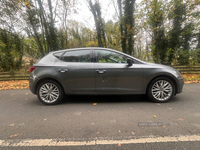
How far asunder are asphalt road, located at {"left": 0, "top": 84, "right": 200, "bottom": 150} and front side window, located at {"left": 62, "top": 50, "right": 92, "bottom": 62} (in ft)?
4.44

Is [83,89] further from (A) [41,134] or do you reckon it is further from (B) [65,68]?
(A) [41,134]

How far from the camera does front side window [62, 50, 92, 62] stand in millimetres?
3711

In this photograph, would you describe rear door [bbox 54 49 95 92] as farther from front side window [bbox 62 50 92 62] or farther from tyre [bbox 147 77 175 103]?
tyre [bbox 147 77 175 103]

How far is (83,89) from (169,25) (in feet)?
31.5

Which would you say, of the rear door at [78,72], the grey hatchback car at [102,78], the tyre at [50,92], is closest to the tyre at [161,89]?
the grey hatchback car at [102,78]

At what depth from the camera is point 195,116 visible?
2742 mm

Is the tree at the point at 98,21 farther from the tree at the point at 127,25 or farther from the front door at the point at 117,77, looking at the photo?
the front door at the point at 117,77

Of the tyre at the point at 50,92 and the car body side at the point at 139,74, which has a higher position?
the car body side at the point at 139,74

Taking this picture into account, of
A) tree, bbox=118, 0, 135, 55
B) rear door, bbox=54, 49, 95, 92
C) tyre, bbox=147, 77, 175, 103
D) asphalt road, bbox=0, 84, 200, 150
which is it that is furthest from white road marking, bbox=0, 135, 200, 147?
tree, bbox=118, 0, 135, 55

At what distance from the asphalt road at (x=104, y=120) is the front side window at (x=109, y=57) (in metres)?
1.29

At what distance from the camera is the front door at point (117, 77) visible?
11.6ft

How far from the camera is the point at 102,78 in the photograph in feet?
11.7

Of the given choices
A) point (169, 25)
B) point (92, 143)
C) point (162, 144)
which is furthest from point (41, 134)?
point (169, 25)

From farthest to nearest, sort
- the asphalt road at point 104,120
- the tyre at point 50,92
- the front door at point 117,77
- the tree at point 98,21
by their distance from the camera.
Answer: the tree at point 98,21
the tyre at point 50,92
the front door at point 117,77
the asphalt road at point 104,120
